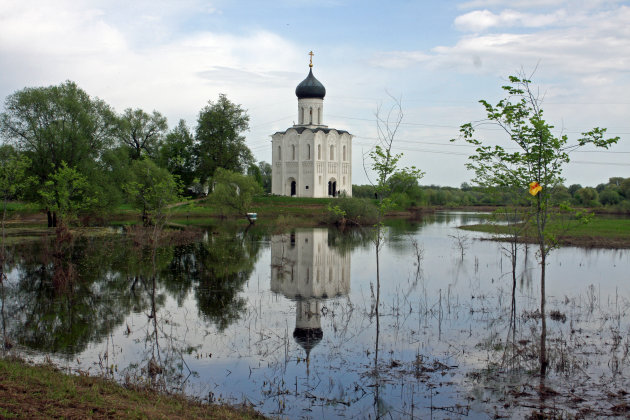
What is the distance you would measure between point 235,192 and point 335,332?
116 feet

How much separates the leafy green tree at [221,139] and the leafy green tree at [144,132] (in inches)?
163

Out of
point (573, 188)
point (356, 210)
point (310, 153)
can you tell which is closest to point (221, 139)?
point (310, 153)

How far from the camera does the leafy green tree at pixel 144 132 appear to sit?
2197 inches

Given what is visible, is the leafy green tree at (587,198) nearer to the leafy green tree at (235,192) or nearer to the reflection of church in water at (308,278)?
the leafy green tree at (235,192)

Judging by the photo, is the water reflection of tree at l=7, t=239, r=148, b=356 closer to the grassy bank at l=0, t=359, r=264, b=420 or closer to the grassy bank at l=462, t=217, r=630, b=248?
the grassy bank at l=0, t=359, r=264, b=420

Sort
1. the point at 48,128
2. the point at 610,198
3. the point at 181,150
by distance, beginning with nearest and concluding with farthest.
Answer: the point at 48,128 → the point at 181,150 → the point at 610,198

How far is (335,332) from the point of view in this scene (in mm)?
10719

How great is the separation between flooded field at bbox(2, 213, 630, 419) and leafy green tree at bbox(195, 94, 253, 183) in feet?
121

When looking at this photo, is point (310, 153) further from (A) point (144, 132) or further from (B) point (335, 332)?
(B) point (335, 332)

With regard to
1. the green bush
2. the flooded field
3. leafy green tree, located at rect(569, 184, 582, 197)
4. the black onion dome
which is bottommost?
the flooded field

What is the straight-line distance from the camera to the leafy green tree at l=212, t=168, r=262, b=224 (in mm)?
44844

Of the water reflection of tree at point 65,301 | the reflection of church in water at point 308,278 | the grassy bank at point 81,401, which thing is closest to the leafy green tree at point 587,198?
the reflection of church in water at point 308,278

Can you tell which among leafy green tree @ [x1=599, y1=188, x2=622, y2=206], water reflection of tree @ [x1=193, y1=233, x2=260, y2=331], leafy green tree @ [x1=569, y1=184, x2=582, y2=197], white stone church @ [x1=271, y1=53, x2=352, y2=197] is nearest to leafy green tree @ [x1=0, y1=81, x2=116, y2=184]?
water reflection of tree @ [x1=193, y1=233, x2=260, y2=331]

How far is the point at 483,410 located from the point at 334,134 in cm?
5816
